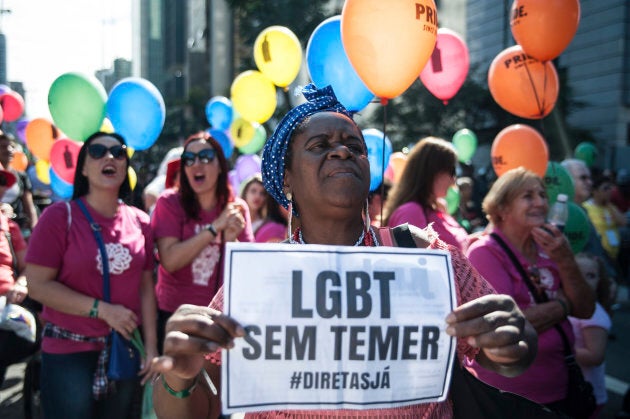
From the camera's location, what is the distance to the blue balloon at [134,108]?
4.28 meters

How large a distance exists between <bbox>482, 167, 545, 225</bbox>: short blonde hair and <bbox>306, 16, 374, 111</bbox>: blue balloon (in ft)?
3.29

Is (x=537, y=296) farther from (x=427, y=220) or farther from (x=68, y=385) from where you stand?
(x=68, y=385)

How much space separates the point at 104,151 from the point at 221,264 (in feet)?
2.89

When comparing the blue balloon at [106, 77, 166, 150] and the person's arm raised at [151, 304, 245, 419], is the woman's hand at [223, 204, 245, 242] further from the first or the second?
the person's arm raised at [151, 304, 245, 419]

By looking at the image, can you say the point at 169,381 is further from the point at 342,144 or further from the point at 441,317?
the point at 342,144

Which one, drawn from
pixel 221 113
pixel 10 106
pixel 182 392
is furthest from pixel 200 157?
pixel 221 113

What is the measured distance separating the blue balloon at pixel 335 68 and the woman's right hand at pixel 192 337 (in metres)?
2.50

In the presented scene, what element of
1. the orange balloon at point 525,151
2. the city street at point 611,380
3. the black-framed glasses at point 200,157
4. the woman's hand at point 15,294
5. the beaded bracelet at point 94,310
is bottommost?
the city street at point 611,380

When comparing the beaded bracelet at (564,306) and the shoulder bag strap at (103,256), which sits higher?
the shoulder bag strap at (103,256)

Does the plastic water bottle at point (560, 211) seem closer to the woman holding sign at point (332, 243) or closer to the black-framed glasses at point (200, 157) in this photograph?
the black-framed glasses at point (200, 157)

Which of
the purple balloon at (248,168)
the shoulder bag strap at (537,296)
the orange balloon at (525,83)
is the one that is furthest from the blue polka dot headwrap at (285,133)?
the purple balloon at (248,168)

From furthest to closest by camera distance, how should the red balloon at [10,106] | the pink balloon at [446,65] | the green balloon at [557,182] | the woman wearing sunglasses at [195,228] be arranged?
the red balloon at [10,106] < the green balloon at [557,182] < the pink balloon at [446,65] < the woman wearing sunglasses at [195,228]

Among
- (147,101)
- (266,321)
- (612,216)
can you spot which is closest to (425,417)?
(266,321)

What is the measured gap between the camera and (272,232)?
446 cm
